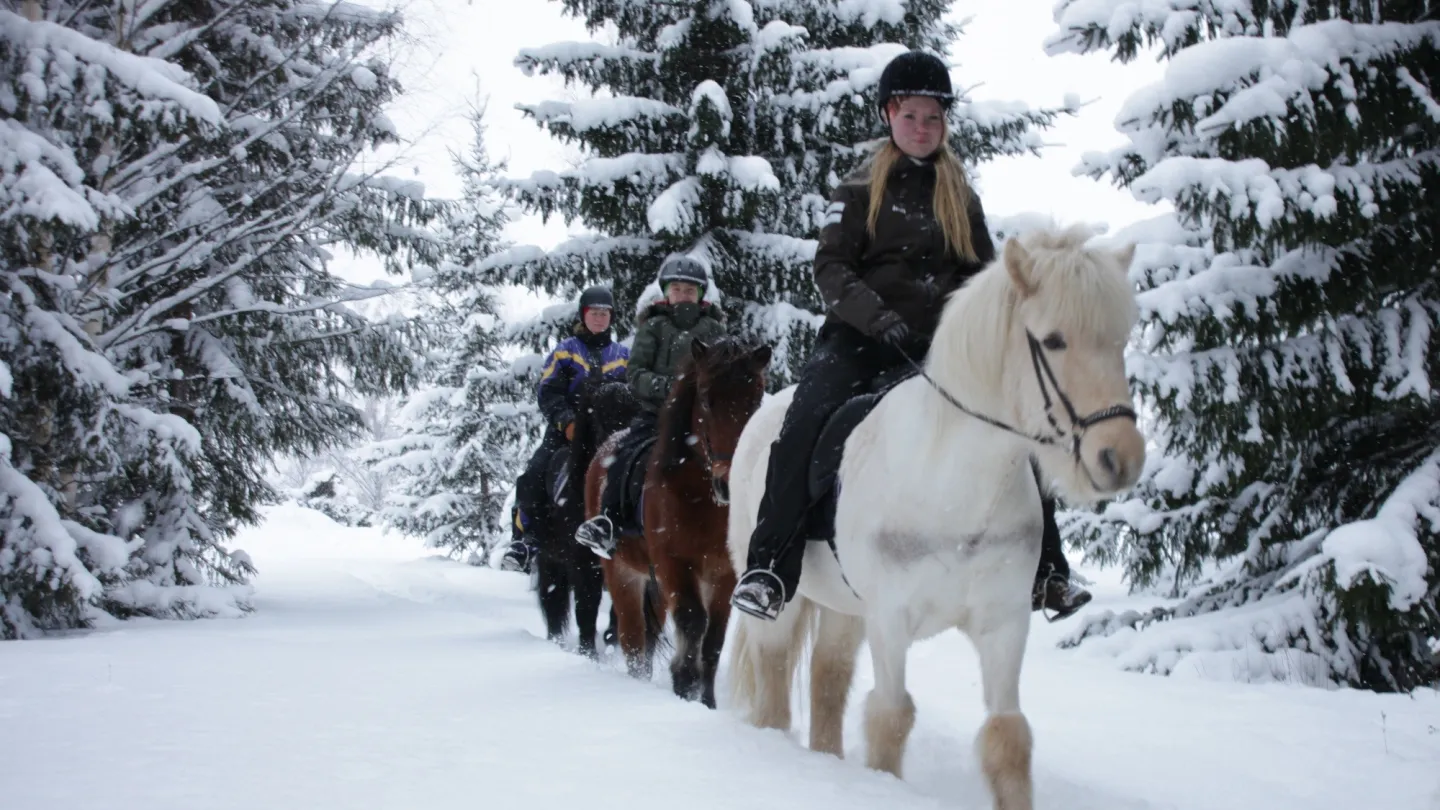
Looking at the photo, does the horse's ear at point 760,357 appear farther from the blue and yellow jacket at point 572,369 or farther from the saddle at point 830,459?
the blue and yellow jacket at point 572,369

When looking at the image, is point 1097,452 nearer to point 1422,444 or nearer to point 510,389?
point 1422,444

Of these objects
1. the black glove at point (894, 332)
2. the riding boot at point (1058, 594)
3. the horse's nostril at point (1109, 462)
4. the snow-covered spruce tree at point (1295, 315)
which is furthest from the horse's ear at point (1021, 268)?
the snow-covered spruce tree at point (1295, 315)

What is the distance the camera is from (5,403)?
873 cm

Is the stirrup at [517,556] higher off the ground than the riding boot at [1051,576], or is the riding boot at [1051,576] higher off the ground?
the riding boot at [1051,576]

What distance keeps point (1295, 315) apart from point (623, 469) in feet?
14.8

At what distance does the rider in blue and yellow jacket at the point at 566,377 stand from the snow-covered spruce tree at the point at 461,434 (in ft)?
36.8

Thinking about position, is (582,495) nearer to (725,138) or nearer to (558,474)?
(558,474)

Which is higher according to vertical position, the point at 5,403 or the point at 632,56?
the point at 632,56

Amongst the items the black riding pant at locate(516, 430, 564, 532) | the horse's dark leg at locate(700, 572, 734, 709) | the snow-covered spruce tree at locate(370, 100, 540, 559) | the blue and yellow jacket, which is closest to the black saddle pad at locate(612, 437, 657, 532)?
the horse's dark leg at locate(700, 572, 734, 709)

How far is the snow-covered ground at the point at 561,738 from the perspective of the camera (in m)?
3.57

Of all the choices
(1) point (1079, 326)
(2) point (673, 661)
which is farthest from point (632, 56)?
(1) point (1079, 326)

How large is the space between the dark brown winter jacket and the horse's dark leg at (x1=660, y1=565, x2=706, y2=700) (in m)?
2.70

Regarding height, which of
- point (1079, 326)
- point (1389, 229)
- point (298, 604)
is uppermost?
point (1389, 229)

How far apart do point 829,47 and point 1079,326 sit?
35.9 ft
